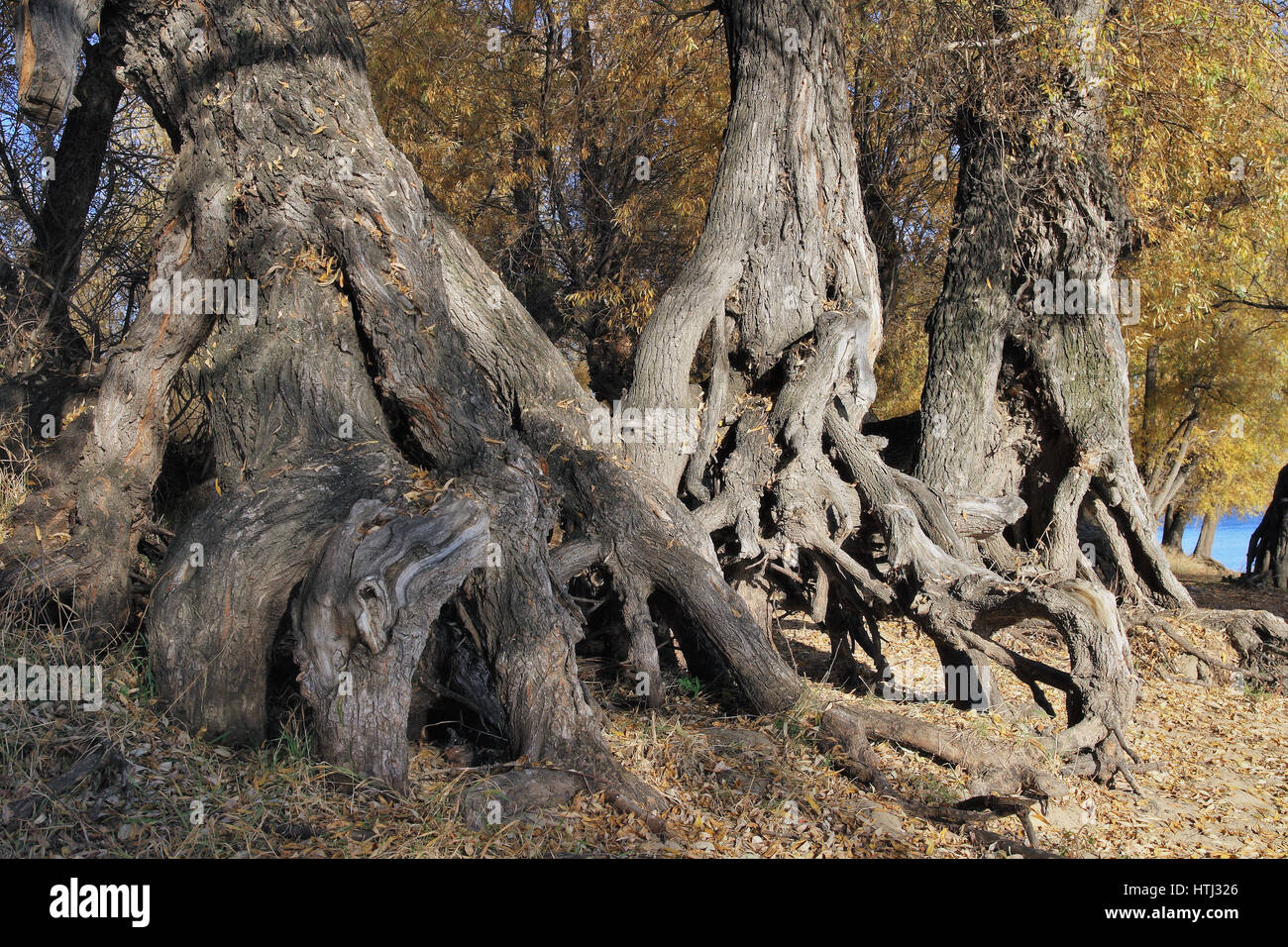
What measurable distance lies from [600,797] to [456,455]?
205 cm

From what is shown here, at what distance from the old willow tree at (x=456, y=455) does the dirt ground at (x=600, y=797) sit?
0.66ft

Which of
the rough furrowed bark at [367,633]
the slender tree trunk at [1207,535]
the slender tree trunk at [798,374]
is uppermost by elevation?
the slender tree trunk at [798,374]

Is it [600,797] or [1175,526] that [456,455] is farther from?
[1175,526]

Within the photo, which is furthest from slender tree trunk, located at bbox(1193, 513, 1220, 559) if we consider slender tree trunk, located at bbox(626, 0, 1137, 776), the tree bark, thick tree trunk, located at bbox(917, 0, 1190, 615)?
slender tree trunk, located at bbox(626, 0, 1137, 776)

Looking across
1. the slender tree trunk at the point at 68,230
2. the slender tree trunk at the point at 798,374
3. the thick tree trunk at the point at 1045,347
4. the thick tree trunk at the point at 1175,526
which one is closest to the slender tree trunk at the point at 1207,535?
the thick tree trunk at the point at 1175,526

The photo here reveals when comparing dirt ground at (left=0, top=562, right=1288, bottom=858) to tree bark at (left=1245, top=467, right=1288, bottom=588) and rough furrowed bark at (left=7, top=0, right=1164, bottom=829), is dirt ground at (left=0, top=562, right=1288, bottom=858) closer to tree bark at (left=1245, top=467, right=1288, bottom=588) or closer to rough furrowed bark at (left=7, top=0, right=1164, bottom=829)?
rough furrowed bark at (left=7, top=0, right=1164, bottom=829)

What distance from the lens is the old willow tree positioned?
447 cm

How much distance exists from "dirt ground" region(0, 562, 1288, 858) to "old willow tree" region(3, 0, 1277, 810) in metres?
0.20

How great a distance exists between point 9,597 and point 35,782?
158 centimetres

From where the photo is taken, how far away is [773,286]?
303 inches

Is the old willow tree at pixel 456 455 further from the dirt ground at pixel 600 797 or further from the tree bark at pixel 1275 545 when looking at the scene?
the tree bark at pixel 1275 545

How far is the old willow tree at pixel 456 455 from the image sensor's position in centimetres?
447
